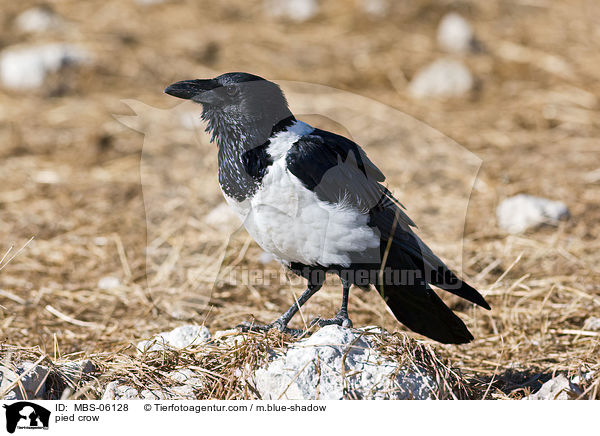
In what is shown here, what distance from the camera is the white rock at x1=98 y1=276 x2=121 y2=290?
426 centimetres

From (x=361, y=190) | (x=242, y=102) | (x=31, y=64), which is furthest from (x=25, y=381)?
(x=31, y=64)

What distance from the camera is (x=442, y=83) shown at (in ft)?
23.2

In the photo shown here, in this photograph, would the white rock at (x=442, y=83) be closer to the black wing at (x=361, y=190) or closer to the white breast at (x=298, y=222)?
the black wing at (x=361, y=190)

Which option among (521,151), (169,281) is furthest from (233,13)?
(169,281)

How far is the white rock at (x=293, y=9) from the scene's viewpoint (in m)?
8.67

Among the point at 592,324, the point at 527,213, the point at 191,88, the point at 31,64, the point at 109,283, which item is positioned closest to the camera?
the point at 191,88

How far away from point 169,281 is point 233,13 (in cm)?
543

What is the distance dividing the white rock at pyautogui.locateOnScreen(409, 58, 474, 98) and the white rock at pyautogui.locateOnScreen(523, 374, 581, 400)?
4861mm

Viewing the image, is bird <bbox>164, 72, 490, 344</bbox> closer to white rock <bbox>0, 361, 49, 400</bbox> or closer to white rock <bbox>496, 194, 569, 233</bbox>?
white rock <bbox>0, 361, 49, 400</bbox>

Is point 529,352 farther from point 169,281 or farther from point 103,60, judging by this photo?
point 103,60

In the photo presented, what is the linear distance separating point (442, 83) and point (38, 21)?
4800mm

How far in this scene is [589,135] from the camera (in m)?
6.23

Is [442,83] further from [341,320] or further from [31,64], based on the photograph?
[341,320]
